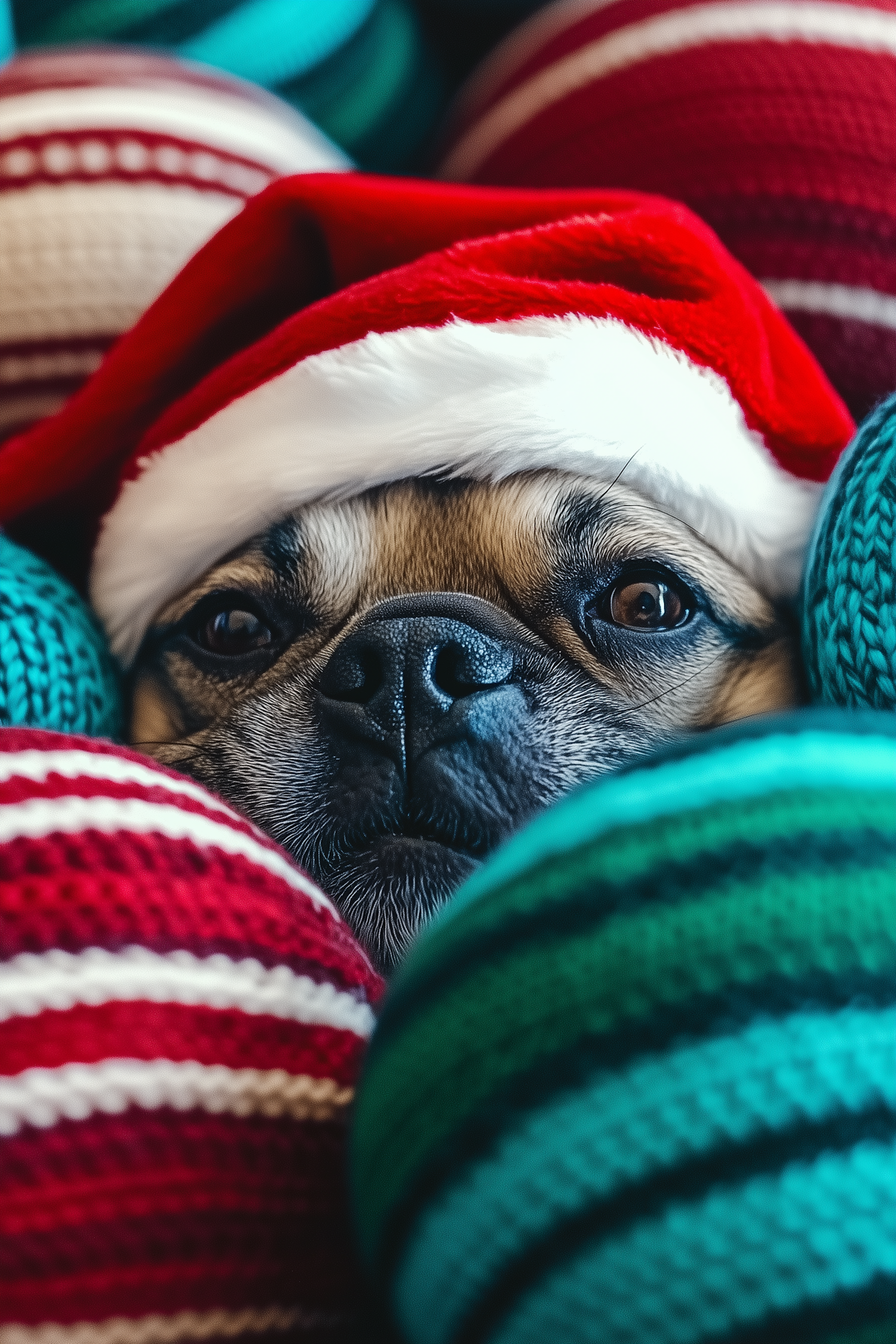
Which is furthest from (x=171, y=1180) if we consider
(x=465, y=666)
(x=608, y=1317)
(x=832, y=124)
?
(x=832, y=124)

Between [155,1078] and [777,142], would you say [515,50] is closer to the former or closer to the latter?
[777,142]

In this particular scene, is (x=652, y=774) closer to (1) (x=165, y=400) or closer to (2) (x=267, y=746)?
(2) (x=267, y=746)

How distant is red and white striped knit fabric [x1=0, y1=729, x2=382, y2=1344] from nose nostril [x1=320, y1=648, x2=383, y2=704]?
0.26 metres

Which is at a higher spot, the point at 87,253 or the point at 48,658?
the point at 87,253

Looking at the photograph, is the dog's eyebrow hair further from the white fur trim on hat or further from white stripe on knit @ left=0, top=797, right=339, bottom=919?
white stripe on knit @ left=0, top=797, right=339, bottom=919

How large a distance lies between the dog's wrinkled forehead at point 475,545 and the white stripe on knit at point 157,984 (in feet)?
1.43

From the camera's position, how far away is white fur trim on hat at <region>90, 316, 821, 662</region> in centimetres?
86

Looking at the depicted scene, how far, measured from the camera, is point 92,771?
591 mm

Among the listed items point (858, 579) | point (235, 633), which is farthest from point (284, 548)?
point (858, 579)

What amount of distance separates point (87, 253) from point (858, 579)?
728 mm

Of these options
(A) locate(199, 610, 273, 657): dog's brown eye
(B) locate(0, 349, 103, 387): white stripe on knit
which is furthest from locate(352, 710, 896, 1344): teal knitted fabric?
(B) locate(0, 349, 103, 387): white stripe on knit

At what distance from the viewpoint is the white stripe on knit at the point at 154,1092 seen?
1.58 ft

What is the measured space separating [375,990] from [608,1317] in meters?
0.26

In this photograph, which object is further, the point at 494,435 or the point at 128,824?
the point at 494,435
